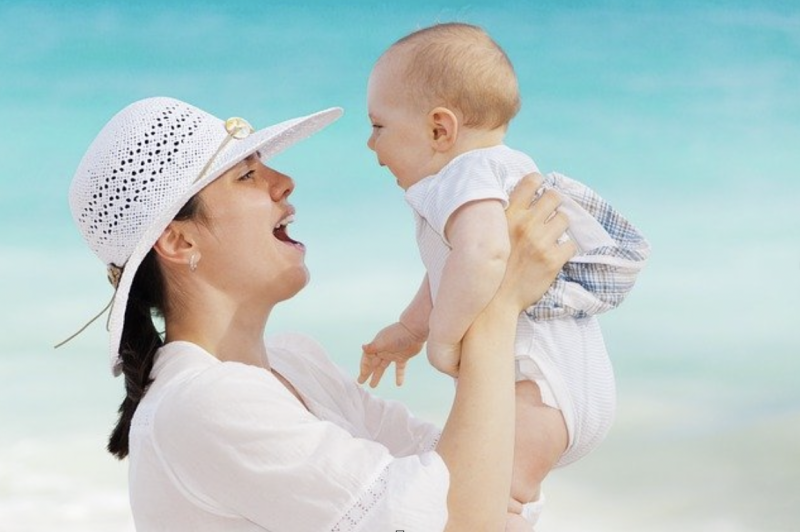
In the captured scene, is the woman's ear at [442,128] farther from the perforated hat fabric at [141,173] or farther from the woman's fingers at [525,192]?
the perforated hat fabric at [141,173]

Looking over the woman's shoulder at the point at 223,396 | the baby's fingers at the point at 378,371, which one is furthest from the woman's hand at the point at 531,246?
the baby's fingers at the point at 378,371

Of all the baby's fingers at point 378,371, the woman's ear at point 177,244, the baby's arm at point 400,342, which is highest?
the baby's arm at point 400,342

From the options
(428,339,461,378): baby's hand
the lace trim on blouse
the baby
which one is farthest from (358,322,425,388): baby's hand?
the lace trim on blouse

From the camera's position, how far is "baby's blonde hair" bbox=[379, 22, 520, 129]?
3.46 m

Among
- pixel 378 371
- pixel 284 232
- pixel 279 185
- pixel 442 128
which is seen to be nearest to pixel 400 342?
pixel 378 371

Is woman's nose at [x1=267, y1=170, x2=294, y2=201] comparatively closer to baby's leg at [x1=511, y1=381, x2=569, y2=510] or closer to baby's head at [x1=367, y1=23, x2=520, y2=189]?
baby's head at [x1=367, y1=23, x2=520, y2=189]

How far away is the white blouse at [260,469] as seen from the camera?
2973 mm

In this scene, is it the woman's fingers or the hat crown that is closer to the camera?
the woman's fingers

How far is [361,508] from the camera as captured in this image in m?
2.97

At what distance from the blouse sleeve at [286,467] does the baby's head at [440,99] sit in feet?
2.71

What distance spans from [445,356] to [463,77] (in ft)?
2.59

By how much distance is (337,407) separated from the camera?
3904 millimetres

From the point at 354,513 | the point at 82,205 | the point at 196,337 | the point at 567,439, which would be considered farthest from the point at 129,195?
the point at 567,439

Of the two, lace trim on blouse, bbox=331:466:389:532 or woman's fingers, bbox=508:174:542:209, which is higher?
woman's fingers, bbox=508:174:542:209
